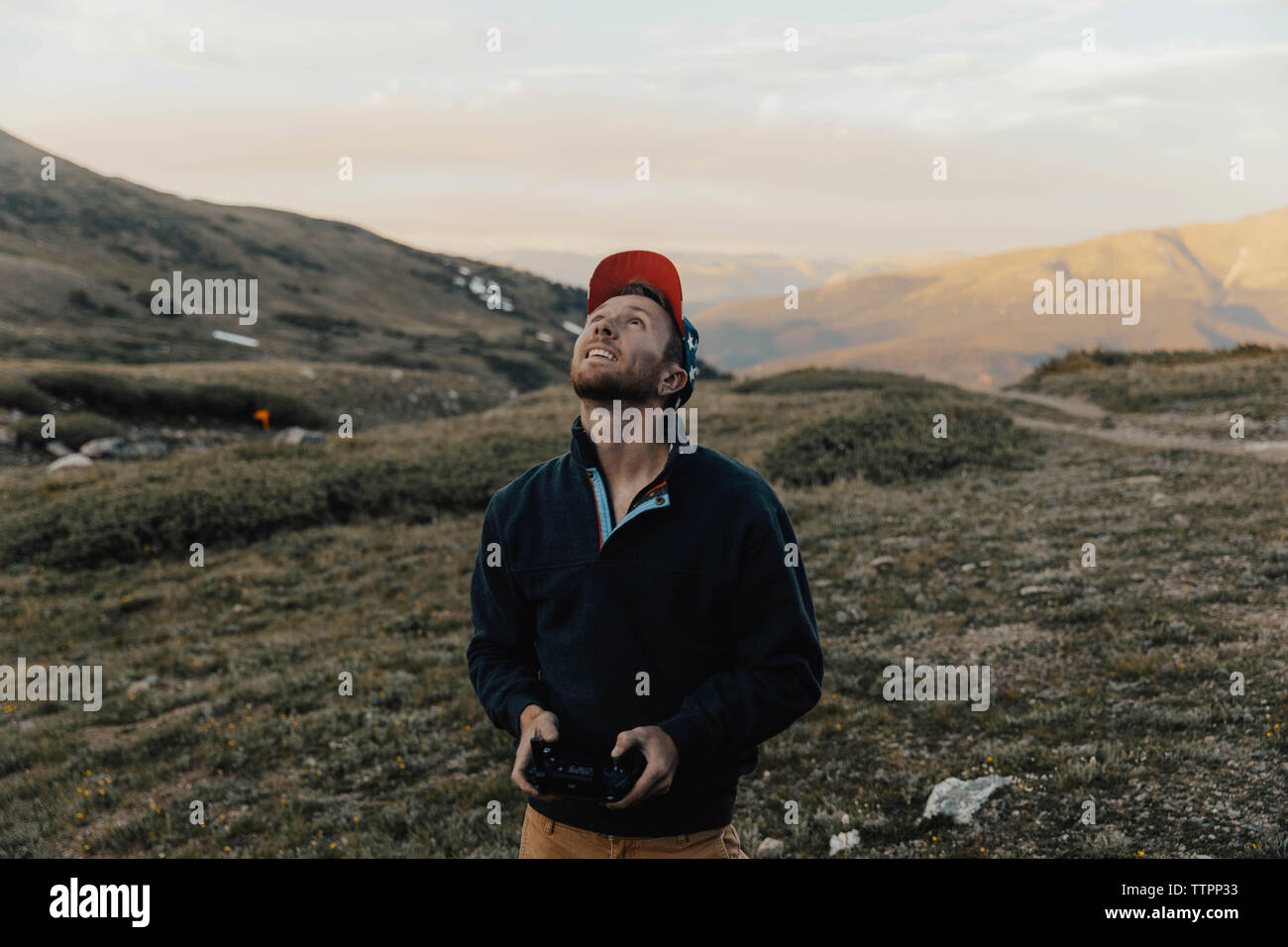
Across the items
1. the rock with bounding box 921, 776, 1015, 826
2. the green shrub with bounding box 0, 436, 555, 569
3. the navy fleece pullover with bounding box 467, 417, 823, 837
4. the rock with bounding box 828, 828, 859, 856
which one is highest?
the navy fleece pullover with bounding box 467, 417, 823, 837

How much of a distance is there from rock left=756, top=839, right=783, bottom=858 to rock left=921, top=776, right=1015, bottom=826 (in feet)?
3.68

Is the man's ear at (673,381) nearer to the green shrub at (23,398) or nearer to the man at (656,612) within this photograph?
the man at (656,612)

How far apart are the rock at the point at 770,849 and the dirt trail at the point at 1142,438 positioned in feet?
52.5

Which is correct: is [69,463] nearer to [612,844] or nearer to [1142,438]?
[612,844]

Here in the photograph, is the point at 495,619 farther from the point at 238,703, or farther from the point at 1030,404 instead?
the point at 1030,404

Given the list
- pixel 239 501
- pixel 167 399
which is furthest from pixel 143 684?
pixel 167 399

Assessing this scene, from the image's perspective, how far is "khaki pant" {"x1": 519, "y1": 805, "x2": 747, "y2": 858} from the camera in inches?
97.8

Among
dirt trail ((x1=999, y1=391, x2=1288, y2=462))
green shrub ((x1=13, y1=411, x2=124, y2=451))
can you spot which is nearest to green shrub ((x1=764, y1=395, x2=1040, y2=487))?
dirt trail ((x1=999, y1=391, x2=1288, y2=462))

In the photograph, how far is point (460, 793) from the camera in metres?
7.36


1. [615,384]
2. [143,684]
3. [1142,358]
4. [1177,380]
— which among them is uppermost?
[1142,358]

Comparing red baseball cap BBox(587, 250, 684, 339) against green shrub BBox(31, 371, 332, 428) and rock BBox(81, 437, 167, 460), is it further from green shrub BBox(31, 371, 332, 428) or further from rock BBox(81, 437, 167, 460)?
green shrub BBox(31, 371, 332, 428)

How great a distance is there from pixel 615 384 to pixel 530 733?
1069 mm

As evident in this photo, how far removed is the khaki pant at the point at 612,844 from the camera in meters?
2.48

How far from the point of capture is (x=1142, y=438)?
22875mm
